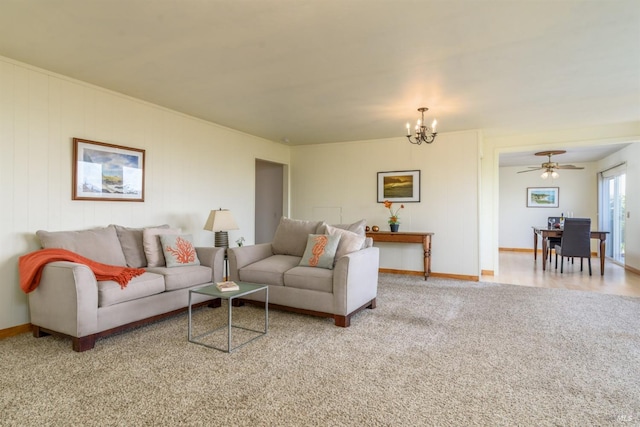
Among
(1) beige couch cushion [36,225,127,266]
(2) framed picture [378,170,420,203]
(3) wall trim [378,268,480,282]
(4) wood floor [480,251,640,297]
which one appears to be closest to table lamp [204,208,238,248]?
(1) beige couch cushion [36,225,127,266]

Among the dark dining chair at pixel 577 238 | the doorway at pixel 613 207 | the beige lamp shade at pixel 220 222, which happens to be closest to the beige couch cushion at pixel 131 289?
the beige lamp shade at pixel 220 222

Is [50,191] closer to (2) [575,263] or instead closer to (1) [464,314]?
(1) [464,314]

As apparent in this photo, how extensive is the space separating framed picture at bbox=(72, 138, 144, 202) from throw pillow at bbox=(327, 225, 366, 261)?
7.49 ft

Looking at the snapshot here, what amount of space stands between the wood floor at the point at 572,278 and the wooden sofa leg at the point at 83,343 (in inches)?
201

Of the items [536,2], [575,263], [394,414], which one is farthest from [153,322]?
[575,263]

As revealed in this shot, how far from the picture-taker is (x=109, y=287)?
9.10ft

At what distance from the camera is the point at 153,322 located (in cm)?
326

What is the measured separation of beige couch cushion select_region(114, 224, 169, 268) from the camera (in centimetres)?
349

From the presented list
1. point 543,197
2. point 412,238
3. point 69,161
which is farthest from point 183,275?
point 543,197

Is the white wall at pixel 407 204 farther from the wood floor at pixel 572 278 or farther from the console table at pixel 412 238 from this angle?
the wood floor at pixel 572 278

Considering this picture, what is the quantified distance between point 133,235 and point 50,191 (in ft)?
2.64

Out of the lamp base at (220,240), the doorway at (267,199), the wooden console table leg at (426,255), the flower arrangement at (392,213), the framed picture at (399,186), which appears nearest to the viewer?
the lamp base at (220,240)

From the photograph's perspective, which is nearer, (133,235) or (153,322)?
(153,322)

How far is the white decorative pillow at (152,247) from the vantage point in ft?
11.7
